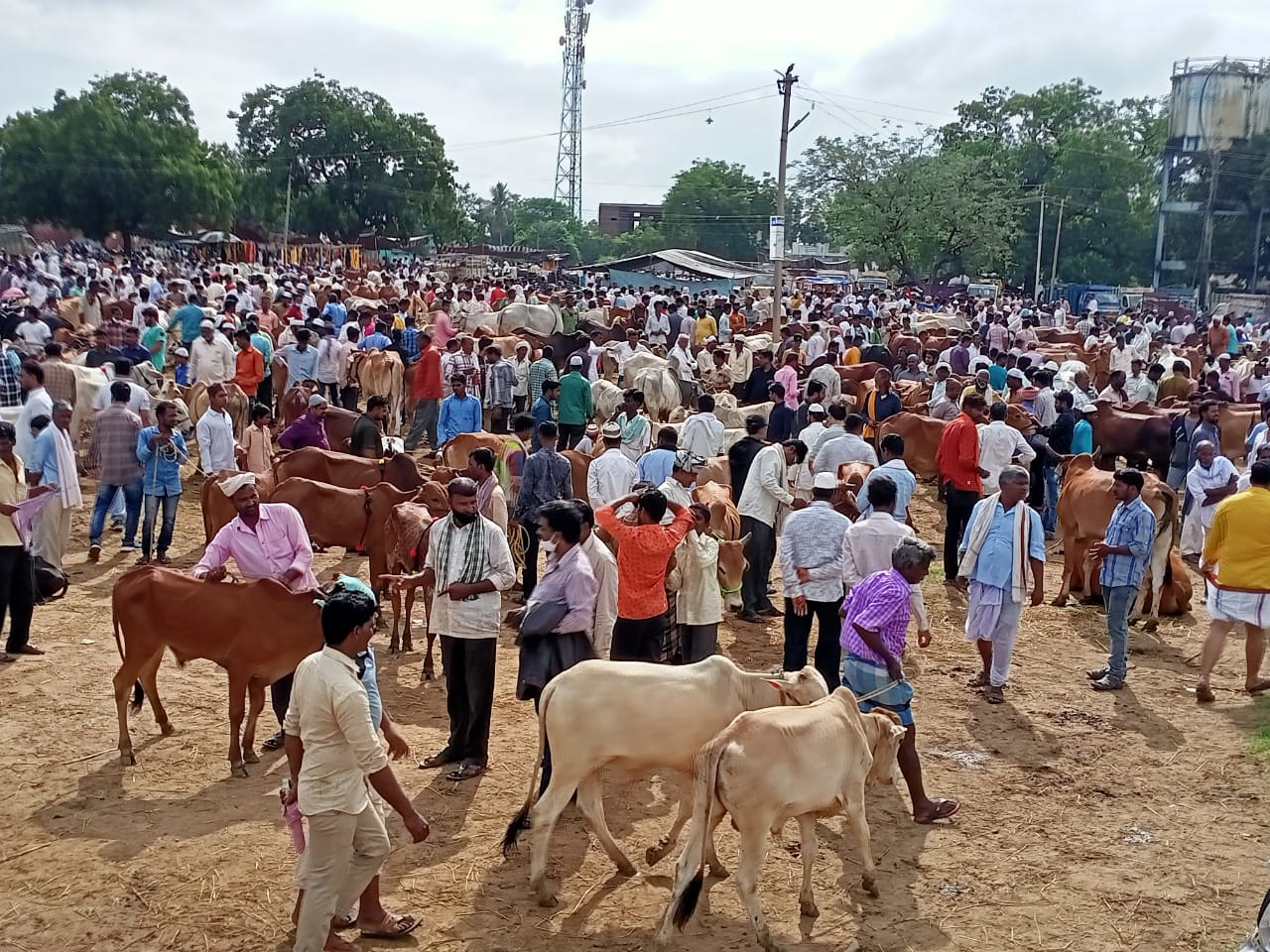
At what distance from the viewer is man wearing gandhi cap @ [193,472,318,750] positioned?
684cm

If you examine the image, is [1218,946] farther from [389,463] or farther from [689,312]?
[689,312]

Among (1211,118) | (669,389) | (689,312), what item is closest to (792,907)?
(669,389)

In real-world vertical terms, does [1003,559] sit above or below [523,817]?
above

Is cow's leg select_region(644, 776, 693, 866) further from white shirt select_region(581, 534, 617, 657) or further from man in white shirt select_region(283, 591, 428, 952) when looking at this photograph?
man in white shirt select_region(283, 591, 428, 952)

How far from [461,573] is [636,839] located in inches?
69.1

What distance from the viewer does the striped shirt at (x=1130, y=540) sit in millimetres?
8445

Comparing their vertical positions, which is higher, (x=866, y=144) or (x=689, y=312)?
(x=866, y=144)

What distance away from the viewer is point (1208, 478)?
11156 millimetres

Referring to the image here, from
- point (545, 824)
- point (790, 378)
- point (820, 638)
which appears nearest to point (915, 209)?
point (790, 378)

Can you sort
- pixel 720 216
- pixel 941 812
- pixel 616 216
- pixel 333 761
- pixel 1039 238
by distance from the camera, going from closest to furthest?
pixel 333 761, pixel 941 812, pixel 1039 238, pixel 720 216, pixel 616 216

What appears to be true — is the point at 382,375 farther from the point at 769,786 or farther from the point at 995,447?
the point at 769,786

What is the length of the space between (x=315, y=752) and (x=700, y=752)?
1.69 m

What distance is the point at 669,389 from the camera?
17.3 m

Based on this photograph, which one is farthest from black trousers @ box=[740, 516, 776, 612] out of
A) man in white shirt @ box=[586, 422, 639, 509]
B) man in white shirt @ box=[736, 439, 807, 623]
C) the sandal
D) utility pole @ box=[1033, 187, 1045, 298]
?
utility pole @ box=[1033, 187, 1045, 298]
